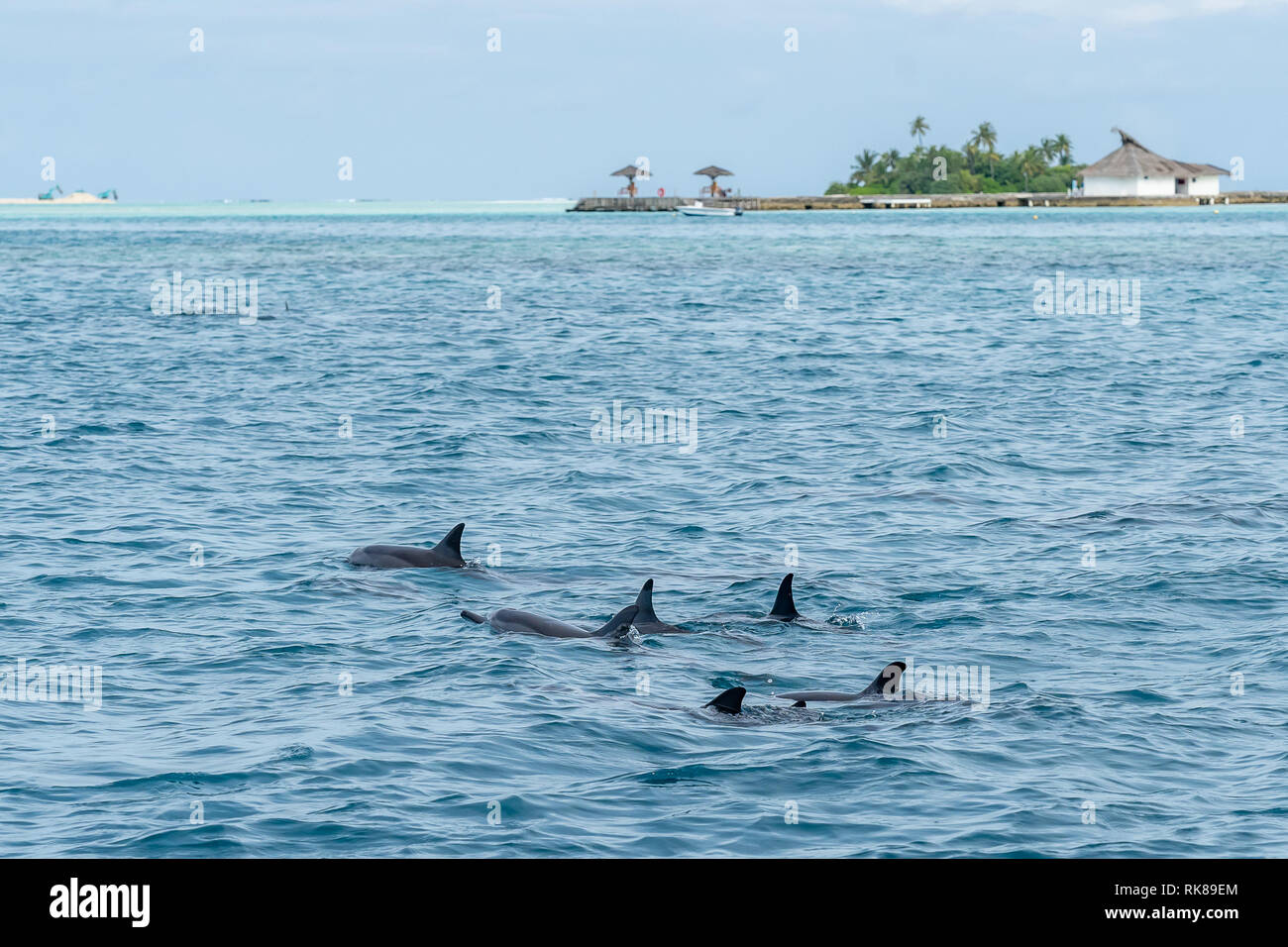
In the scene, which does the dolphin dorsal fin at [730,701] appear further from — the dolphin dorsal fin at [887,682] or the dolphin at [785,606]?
the dolphin at [785,606]

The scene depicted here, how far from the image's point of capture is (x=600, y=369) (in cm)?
3634

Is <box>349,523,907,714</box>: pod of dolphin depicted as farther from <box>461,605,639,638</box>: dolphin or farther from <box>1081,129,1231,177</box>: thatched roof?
<box>1081,129,1231,177</box>: thatched roof

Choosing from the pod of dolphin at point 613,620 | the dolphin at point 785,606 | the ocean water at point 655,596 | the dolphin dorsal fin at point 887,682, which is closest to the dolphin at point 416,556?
Result: the pod of dolphin at point 613,620

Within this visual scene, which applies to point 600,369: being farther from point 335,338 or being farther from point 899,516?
point 899,516

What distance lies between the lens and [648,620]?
13.9 metres

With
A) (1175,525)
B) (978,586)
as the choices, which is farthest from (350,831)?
(1175,525)

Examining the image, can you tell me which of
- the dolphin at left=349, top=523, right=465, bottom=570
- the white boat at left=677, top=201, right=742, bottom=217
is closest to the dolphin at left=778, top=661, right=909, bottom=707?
the dolphin at left=349, top=523, right=465, bottom=570

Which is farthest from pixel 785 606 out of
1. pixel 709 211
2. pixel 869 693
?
pixel 709 211

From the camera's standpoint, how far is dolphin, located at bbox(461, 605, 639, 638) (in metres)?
13.8

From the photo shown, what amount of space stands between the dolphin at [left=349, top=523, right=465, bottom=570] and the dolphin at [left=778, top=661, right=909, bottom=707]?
5946mm

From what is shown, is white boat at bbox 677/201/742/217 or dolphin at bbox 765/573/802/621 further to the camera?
white boat at bbox 677/201/742/217

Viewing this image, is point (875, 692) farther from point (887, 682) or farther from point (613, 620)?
point (613, 620)

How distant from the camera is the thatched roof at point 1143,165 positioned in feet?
625

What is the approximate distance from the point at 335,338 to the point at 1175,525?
3064cm
